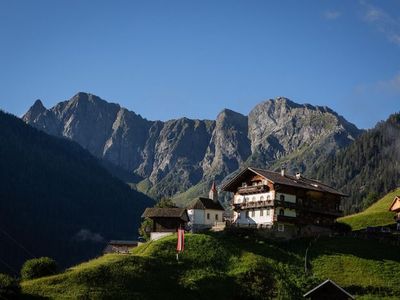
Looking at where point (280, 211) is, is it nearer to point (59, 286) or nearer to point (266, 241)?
point (266, 241)

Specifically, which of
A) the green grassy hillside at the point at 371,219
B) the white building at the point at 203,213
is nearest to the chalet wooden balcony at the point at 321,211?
the green grassy hillside at the point at 371,219

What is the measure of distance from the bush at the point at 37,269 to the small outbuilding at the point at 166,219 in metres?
30.4

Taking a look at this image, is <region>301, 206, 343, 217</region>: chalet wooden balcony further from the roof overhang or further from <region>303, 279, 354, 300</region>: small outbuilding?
<region>303, 279, 354, 300</region>: small outbuilding

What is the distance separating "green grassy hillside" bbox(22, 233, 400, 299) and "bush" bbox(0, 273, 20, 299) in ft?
5.62

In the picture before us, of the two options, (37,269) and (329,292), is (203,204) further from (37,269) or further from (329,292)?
(329,292)

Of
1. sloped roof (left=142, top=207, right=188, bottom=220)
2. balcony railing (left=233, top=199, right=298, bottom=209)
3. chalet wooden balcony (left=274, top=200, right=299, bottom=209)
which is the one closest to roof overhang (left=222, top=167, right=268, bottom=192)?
balcony railing (left=233, top=199, right=298, bottom=209)

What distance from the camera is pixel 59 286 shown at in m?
72.4

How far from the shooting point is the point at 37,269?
3113 inches

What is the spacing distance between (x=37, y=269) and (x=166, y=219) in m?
34.7

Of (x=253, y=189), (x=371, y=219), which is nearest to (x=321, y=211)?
(x=253, y=189)

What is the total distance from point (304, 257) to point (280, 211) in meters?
14.8

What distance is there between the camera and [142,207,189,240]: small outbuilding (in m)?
109

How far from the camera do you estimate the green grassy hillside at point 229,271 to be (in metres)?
73.8

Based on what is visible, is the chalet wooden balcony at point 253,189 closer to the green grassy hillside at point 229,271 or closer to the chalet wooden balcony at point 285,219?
the chalet wooden balcony at point 285,219
